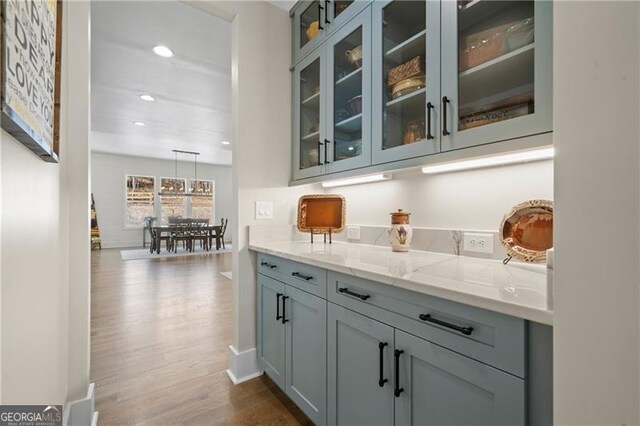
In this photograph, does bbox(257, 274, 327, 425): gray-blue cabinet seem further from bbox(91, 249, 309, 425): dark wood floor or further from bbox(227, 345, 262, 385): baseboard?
bbox(91, 249, 309, 425): dark wood floor

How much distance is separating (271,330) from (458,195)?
4.47 ft

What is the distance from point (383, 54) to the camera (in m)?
1.53

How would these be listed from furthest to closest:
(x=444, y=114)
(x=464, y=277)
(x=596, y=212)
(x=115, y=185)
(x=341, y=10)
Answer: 1. (x=115, y=185)
2. (x=341, y=10)
3. (x=444, y=114)
4. (x=464, y=277)
5. (x=596, y=212)

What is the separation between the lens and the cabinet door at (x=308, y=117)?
76.0 inches

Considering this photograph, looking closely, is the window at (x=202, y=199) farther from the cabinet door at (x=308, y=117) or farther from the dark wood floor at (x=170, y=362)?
the cabinet door at (x=308, y=117)

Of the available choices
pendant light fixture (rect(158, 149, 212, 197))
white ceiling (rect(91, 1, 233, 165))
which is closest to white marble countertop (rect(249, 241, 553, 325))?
white ceiling (rect(91, 1, 233, 165))

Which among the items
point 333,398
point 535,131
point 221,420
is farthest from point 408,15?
point 221,420

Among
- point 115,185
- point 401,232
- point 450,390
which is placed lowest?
point 450,390

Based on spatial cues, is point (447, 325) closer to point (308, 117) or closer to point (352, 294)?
point (352, 294)

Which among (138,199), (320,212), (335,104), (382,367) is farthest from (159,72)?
(138,199)

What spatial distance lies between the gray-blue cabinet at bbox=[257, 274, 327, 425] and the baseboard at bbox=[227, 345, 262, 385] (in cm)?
7

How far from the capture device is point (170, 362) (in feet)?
7.03

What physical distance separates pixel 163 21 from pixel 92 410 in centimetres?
289

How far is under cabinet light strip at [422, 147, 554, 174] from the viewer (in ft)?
3.72
